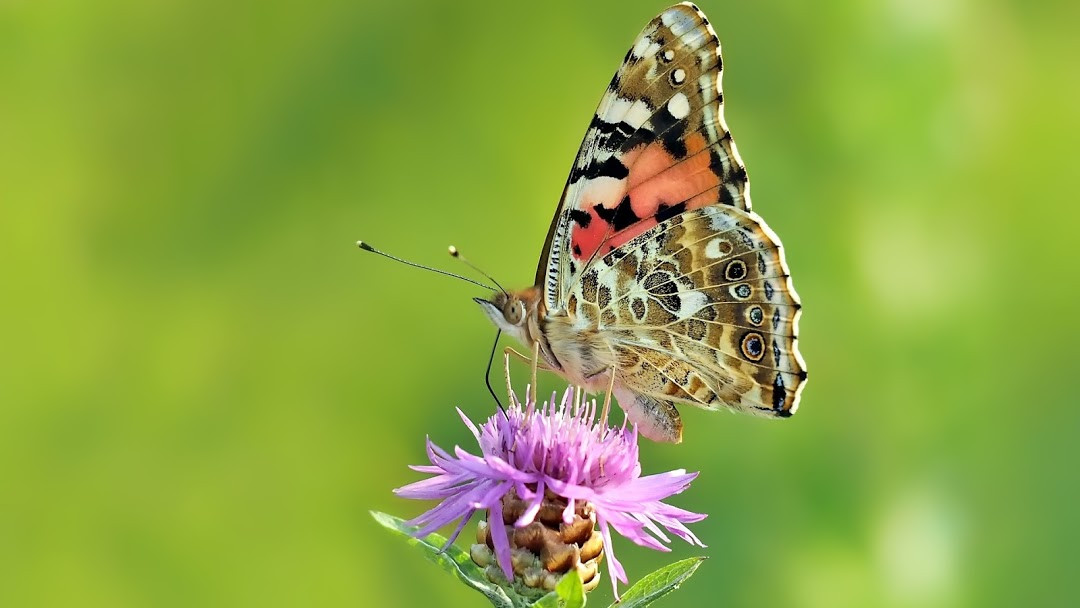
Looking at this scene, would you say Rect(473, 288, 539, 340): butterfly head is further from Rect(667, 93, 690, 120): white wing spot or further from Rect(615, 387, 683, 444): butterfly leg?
Rect(667, 93, 690, 120): white wing spot

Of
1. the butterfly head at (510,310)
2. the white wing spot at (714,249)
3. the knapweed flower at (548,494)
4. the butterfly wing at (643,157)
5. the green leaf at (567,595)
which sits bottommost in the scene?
the green leaf at (567,595)

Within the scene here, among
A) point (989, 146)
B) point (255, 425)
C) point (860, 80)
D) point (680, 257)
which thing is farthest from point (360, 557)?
point (989, 146)

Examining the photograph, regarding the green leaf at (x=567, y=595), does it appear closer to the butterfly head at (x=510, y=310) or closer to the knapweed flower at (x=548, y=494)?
the knapweed flower at (x=548, y=494)

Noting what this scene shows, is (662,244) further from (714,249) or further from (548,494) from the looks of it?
(548,494)

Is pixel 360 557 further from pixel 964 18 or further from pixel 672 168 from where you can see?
pixel 964 18

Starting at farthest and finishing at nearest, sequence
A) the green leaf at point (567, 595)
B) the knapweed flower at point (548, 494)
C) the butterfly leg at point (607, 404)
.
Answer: the butterfly leg at point (607, 404)
the knapweed flower at point (548, 494)
the green leaf at point (567, 595)

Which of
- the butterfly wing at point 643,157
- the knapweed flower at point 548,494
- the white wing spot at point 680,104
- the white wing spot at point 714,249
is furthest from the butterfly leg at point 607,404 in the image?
the white wing spot at point 680,104
